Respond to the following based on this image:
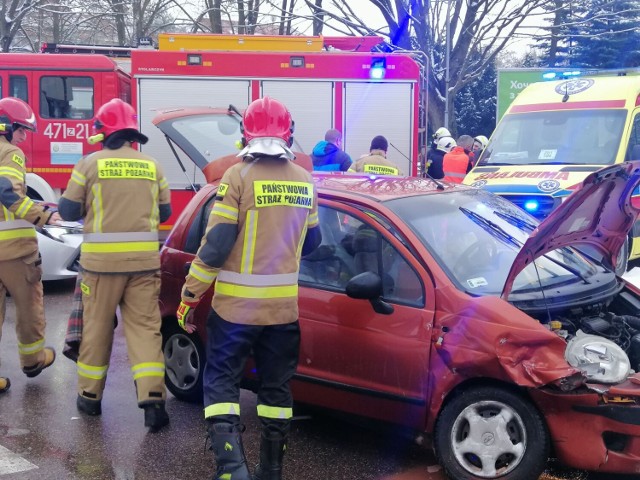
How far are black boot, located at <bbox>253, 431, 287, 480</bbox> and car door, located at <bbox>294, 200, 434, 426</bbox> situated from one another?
614 mm

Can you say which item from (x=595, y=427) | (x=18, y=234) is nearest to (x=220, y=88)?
(x=18, y=234)

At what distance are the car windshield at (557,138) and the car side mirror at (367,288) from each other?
5.22 metres

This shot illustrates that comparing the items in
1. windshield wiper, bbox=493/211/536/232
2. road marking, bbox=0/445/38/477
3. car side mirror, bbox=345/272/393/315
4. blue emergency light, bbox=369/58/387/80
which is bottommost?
road marking, bbox=0/445/38/477

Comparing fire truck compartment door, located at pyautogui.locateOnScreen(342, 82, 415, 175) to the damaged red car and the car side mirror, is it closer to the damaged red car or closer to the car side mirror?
the damaged red car

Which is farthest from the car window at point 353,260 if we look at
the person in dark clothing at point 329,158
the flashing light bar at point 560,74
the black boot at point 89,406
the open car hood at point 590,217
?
the flashing light bar at point 560,74

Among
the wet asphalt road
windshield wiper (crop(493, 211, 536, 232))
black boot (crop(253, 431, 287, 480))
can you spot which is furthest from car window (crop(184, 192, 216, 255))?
windshield wiper (crop(493, 211, 536, 232))

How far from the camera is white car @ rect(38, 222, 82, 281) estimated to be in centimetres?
867

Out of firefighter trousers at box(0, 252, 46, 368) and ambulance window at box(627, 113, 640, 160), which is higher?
ambulance window at box(627, 113, 640, 160)

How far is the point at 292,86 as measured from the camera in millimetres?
10945

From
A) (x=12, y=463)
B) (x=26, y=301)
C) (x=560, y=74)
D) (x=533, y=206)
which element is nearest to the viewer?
(x=12, y=463)

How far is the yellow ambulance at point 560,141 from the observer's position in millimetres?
8273

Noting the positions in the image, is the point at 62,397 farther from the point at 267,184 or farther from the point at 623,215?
the point at 623,215

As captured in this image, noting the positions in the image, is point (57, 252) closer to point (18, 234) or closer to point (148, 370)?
point (18, 234)

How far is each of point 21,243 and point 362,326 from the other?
102 inches
